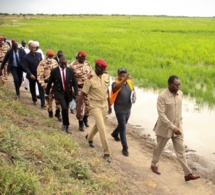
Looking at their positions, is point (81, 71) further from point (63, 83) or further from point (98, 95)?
point (98, 95)

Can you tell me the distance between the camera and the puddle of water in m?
6.66

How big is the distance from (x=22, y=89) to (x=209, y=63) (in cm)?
928

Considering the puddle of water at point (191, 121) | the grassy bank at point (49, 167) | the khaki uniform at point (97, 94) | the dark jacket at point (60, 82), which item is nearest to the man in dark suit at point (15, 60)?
the dark jacket at point (60, 82)

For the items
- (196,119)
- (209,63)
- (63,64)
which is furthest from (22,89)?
(209,63)

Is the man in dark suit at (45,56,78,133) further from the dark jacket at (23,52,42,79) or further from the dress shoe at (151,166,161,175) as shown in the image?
the dress shoe at (151,166,161,175)

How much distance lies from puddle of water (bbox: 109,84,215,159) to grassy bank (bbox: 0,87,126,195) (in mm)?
2394

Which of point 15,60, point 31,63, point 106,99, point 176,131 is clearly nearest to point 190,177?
point 176,131

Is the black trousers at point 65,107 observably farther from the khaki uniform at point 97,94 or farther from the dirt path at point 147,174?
the khaki uniform at point 97,94

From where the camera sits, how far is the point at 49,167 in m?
4.00

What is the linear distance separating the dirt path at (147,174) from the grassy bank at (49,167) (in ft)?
0.99

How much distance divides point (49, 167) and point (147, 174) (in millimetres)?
1794

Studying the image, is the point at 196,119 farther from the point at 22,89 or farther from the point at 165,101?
the point at 22,89

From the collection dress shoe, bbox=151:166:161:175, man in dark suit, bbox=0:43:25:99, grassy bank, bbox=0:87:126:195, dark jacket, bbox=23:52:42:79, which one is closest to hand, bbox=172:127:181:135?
dress shoe, bbox=151:166:161:175

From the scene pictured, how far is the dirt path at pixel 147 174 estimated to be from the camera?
4.69 m
